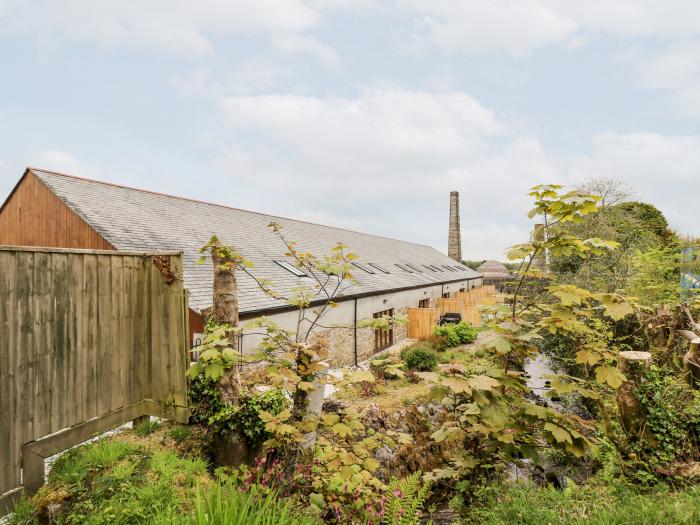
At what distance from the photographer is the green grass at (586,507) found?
3.07 metres

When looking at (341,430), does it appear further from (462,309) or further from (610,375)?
(462,309)

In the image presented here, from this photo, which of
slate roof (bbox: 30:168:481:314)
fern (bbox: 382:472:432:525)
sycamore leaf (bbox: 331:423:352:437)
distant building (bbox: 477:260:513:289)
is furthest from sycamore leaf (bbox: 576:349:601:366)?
distant building (bbox: 477:260:513:289)

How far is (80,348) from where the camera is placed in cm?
381

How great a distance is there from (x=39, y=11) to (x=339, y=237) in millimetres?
19274

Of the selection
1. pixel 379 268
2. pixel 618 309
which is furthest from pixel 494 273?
pixel 618 309

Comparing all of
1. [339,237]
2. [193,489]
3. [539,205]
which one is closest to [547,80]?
[539,205]

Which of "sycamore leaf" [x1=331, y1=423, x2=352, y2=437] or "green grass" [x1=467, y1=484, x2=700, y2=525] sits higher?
"sycamore leaf" [x1=331, y1=423, x2=352, y2=437]

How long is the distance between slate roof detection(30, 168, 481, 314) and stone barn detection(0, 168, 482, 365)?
0.03 m

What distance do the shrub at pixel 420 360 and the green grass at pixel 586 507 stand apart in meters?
7.88

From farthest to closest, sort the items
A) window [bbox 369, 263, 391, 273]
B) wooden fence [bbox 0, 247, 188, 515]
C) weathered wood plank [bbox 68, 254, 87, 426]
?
window [bbox 369, 263, 391, 273] → weathered wood plank [bbox 68, 254, 87, 426] → wooden fence [bbox 0, 247, 188, 515]

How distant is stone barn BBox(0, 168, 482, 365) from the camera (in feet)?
31.6

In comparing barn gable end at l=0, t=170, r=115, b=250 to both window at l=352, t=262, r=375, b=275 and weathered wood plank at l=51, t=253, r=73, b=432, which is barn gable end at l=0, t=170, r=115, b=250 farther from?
window at l=352, t=262, r=375, b=275

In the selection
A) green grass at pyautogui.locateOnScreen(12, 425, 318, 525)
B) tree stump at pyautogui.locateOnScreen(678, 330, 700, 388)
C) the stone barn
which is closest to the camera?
green grass at pyautogui.locateOnScreen(12, 425, 318, 525)

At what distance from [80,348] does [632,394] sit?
22.9 ft
